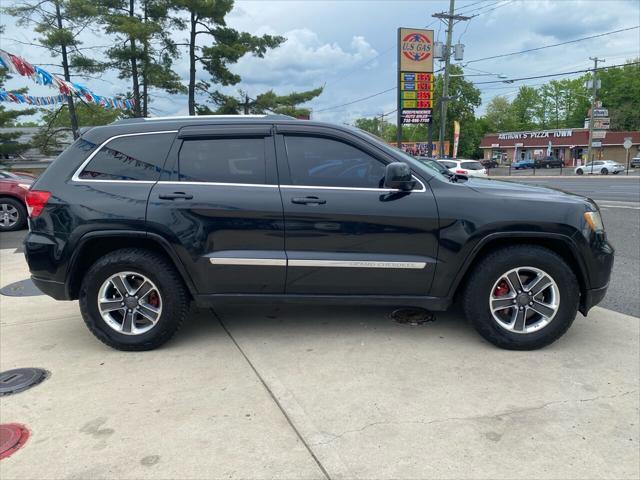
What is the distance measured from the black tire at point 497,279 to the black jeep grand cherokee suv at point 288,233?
11mm

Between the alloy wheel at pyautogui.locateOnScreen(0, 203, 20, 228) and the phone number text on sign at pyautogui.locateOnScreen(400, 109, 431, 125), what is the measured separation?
2137cm

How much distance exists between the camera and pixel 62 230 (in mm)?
3520

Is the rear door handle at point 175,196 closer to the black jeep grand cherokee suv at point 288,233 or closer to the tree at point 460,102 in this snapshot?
the black jeep grand cherokee suv at point 288,233

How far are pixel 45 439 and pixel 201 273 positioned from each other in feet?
4.72

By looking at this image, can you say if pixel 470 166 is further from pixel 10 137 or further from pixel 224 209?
pixel 10 137

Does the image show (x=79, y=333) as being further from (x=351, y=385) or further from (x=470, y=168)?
(x=470, y=168)

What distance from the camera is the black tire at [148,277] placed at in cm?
354

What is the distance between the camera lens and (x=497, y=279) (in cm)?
348

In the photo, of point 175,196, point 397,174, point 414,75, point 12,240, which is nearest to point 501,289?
point 397,174

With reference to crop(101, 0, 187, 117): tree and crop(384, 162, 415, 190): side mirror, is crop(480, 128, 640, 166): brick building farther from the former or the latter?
crop(384, 162, 415, 190): side mirror

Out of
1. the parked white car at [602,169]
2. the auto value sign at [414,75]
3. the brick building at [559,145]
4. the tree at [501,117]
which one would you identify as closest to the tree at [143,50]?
the auto value sign at [414,75]

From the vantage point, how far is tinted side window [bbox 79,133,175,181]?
3586mm

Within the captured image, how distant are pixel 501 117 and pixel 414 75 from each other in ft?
242

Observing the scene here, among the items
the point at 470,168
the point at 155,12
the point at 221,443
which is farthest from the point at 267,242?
the point at 155,12
